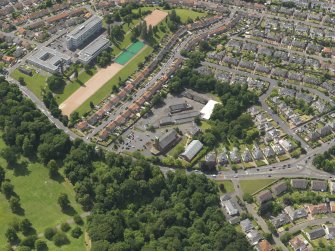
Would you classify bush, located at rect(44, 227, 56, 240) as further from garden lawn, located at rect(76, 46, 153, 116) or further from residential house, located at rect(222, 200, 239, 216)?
garden lawn, located at rect(76, 46, 153, 116)

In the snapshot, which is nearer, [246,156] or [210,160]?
[210,160]

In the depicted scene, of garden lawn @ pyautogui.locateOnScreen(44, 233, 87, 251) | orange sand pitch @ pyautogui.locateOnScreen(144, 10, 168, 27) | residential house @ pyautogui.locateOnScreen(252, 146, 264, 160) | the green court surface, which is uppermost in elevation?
orange sand pitch @ pyautogui.locateOnScreen(144, 10, 168, 27)

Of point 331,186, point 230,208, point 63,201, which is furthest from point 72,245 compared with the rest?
point 331,186

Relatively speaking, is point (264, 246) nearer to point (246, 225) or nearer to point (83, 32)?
point (246, 225)

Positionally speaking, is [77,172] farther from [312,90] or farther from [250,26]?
[250,26]

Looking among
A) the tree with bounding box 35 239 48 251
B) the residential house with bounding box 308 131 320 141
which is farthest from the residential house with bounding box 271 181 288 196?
the tree with bounding box 35 239 48 251

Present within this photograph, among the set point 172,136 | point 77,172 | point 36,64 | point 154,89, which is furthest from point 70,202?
point 36,64
